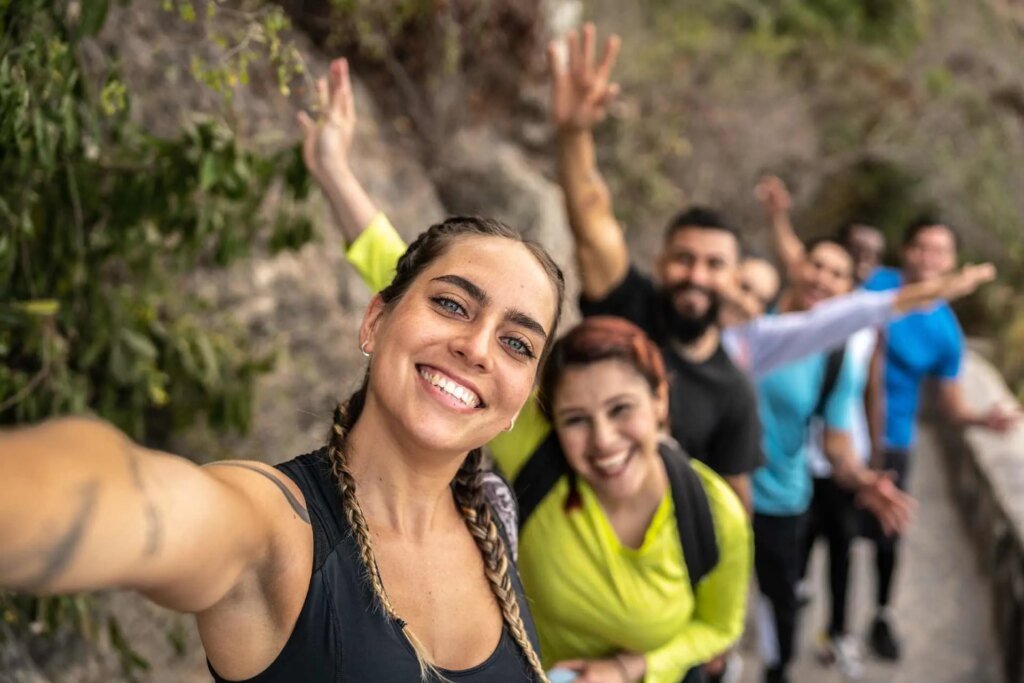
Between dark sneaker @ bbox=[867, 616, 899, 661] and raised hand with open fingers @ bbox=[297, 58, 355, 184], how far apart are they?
12.1 feet

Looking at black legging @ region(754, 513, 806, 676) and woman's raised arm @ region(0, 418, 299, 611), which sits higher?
woman's raised arm @ region(0, 418, 299, 611)

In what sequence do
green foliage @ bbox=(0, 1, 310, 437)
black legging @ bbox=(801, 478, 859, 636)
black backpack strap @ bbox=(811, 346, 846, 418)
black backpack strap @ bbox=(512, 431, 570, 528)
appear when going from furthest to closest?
black legging @ bbox=(801, 478, 859, 636)
black backpack strap @ bbox=(811, 346, 846, 418)
black backpack strap @ bbox=(512, 431, 570, 528)
green foliage @ bbox=(0, 1, 310, 437)

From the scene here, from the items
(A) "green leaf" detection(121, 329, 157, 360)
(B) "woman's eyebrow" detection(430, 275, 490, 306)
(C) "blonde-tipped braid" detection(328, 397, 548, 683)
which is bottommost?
(A) "green leaf" detection(121, 329, 157, 360)

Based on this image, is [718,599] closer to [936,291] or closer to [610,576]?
[610,576]

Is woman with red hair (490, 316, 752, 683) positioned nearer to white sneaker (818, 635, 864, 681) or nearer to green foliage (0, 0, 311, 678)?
green foliage (0, 0, 311, 678)

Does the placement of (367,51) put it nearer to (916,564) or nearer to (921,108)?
(916,564)

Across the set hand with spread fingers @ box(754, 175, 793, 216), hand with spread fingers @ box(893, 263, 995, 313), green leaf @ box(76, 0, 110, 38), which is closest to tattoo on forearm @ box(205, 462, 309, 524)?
green leaf @ box(76, 0, 110, 38)

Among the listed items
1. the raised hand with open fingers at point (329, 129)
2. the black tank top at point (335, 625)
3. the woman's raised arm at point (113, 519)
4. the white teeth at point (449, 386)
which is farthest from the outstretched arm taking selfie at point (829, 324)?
the woman's raised arm at point (113, 519)

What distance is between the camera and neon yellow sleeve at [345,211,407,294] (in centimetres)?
212

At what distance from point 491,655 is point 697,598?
0.98 metres

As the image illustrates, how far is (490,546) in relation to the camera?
4.74 feet

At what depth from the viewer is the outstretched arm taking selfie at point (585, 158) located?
257cm

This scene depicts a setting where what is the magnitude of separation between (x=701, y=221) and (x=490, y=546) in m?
1.85

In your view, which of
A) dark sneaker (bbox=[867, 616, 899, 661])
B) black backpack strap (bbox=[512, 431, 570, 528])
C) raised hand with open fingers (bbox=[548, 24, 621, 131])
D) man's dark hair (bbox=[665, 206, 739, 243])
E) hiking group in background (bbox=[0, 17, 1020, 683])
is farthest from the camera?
dark sneaker (bbox=[867, 616, 899, 661])
